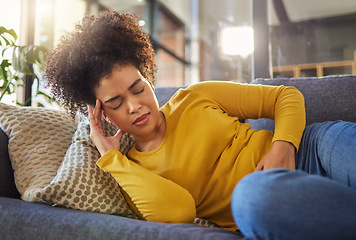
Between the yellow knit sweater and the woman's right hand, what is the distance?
0.17 ft

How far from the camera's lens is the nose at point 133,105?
3.59ft

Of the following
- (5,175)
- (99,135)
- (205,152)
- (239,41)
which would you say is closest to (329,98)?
(205,152)

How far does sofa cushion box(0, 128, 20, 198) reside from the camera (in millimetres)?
1184

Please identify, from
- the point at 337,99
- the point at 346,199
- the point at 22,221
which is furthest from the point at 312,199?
the point at 337,99

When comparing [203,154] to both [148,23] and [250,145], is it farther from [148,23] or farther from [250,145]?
[148,23]

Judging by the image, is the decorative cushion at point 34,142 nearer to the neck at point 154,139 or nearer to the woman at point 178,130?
the woman at point 178,130

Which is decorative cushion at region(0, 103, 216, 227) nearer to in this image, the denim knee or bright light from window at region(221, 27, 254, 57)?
the denim knee

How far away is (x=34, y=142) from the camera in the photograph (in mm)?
1229

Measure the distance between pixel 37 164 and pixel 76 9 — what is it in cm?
248

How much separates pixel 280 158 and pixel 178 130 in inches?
13.4

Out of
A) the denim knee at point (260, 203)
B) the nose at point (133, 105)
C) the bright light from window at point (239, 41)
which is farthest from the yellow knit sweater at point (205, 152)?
the bright light from window at point (239, 41)

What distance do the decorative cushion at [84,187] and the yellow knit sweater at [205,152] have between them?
0.15 ft

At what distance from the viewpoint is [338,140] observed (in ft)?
3.17

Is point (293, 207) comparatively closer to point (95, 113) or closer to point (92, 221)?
point (92, 221)
